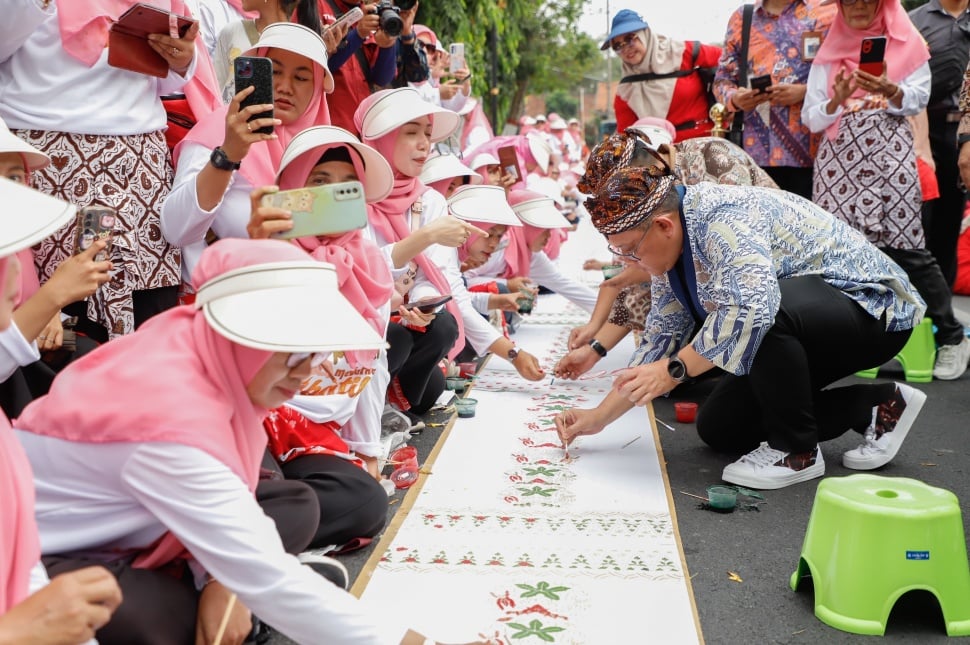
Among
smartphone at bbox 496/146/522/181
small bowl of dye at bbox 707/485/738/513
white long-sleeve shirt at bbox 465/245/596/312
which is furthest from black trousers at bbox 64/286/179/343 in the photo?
smartphone at bbox 496/146/522/181

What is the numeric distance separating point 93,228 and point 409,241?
4.08ft

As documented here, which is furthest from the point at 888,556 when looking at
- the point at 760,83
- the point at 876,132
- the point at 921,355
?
the point at 760,83

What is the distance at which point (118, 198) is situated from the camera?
2.52 meters

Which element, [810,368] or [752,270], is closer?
[752,270]

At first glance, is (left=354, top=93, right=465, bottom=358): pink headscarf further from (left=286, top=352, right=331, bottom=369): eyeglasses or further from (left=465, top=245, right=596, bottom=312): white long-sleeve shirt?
(left=286, top=352, right=331, bottom=369): eyeglasses

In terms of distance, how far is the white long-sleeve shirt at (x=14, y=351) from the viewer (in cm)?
200

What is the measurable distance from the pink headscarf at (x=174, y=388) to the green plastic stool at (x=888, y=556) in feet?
4.17

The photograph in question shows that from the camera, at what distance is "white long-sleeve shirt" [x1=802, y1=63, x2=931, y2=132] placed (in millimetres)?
4031

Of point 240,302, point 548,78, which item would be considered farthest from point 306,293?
point 548,78

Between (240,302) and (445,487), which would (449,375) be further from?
(240,302)

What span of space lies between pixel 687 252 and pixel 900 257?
188cm

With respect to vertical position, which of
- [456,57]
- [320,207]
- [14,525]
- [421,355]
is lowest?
[421,355]

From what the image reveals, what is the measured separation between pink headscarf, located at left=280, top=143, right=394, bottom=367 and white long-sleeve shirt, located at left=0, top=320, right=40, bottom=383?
809 millimetres

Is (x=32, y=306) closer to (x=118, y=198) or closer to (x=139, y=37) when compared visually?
(x=118, y=198)
